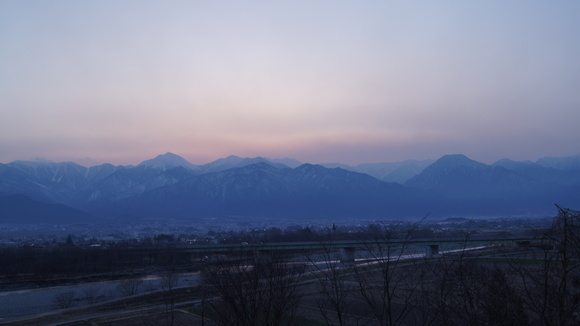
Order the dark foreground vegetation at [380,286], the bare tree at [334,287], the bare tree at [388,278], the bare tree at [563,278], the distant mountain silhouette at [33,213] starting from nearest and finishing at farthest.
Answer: the bare tree at [563,278], the dark foreground vegetation at [380,286], the bare tree at [388,278], the bare tree at [334,287], the distant mountain silhouette at [33,213]

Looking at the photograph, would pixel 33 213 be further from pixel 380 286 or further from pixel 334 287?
pixel 334 287

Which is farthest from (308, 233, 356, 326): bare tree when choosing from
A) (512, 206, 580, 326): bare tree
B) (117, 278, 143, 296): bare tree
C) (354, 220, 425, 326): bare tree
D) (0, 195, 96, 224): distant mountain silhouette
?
(0, 195, 96, 224): distant mountain silhouette

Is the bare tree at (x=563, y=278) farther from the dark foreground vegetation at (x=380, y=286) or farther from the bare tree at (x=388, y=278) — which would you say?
the bare tree at (x=388, y=278)

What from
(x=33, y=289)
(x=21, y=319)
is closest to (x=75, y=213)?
(x=33, y=289)

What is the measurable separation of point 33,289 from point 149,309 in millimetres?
17794

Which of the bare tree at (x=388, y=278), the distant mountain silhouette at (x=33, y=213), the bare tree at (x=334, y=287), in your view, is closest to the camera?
the bare tree at (x=388, y=278)

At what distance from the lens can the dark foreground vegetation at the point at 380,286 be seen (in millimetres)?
6293

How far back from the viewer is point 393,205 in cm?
19888

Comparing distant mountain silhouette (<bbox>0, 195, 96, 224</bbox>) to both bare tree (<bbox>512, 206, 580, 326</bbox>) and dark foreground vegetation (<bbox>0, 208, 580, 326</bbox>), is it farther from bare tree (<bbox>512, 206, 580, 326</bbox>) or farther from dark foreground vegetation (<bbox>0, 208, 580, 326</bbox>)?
bare tree (<bbox>512, 206, 580, 326</bbox>)

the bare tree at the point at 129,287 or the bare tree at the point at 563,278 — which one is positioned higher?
the bare tree at the point at 563,278

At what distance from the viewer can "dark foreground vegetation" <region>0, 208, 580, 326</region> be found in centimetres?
629

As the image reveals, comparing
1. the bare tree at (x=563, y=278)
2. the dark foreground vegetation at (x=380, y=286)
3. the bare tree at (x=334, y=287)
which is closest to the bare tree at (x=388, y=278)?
the dark foreground vegetation at (x=380, y=286)

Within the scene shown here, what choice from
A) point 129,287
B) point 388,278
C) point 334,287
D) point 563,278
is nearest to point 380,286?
point 334,287

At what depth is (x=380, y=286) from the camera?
14133mm
